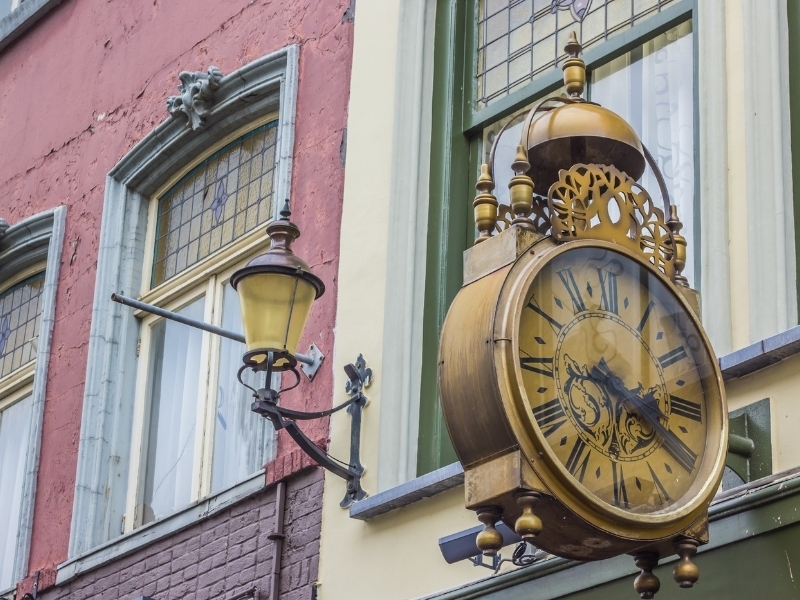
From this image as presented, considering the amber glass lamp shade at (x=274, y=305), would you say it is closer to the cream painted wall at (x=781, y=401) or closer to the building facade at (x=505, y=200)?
the building facade at (x=505, y=200)

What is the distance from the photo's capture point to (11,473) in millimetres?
9609

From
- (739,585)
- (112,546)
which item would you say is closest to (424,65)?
(112,546)

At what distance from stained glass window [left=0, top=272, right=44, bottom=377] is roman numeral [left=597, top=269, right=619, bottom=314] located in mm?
5988

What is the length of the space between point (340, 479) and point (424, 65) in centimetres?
195

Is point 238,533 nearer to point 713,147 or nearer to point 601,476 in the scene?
point 713,147

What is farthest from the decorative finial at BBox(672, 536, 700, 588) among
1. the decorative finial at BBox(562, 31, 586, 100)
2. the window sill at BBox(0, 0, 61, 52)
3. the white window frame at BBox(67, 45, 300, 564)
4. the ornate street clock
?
the window sill at BBox(0, 0, 61, 52)

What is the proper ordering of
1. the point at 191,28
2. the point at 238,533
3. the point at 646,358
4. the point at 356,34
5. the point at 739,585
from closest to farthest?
the point at 646,358 → the point at 739,585 → the point at 238,533 → the point at 356,34 → the point at 191,28

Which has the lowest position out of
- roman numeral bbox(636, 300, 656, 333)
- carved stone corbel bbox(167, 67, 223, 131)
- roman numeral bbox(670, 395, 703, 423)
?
roman numeral bbox(670, 395, 703, 423)

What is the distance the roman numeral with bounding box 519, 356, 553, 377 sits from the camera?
419 centimetres

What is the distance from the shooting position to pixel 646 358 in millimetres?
4449

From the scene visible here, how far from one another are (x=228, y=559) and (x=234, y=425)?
2.77 feet

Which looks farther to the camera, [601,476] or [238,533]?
[238,533]

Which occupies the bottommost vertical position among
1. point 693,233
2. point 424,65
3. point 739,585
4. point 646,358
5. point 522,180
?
A: point 739,585

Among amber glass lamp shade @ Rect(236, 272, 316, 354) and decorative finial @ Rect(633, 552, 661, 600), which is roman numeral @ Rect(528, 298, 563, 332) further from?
amber glass lamp shade @ Rect(236, 272, 316, 354)
